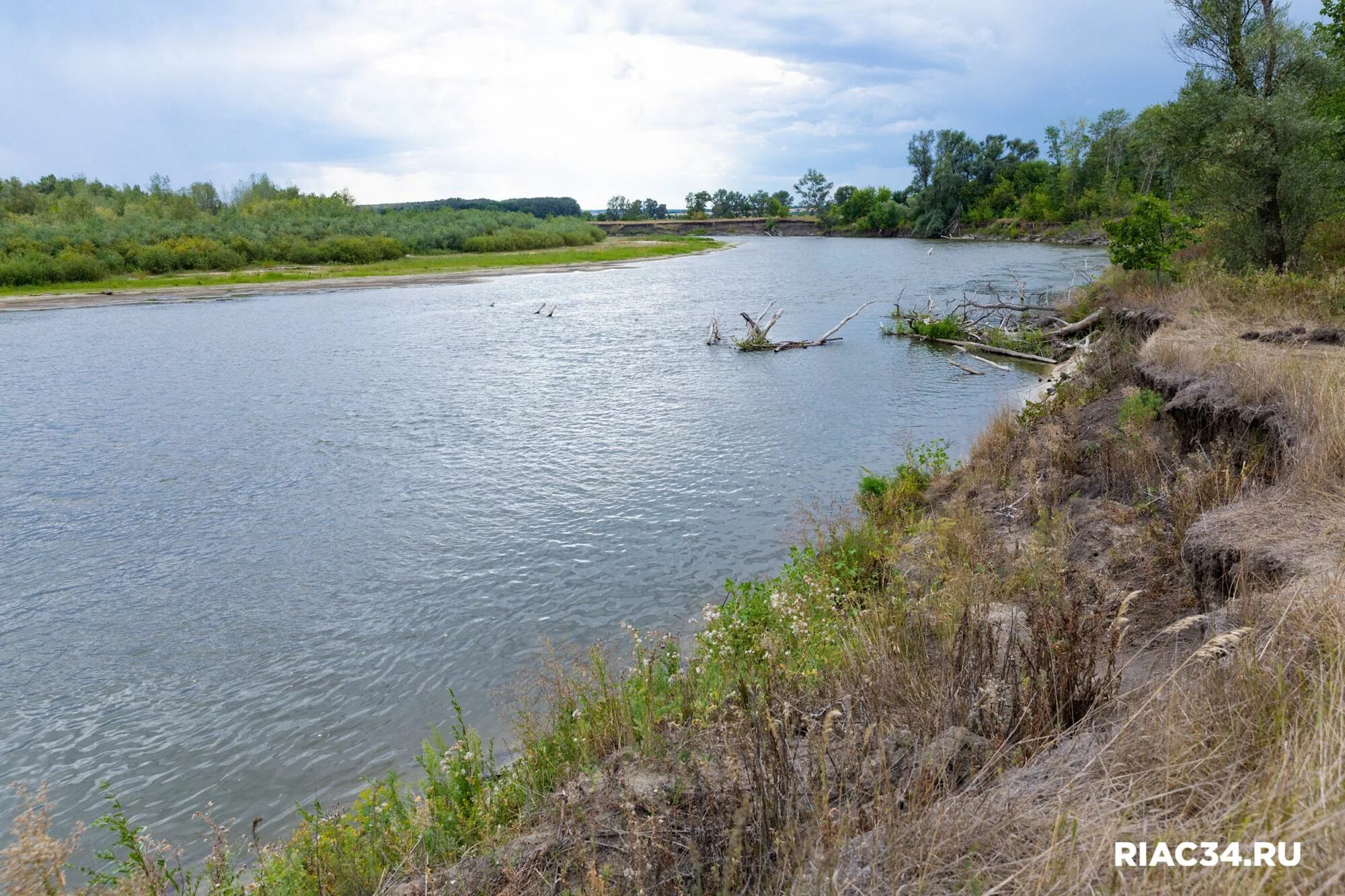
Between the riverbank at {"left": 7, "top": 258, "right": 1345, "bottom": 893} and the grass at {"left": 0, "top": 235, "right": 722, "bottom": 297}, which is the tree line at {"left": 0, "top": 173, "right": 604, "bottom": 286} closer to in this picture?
the grass at {"left": 0, "top": 235, "right": 722, "bottom": 297}

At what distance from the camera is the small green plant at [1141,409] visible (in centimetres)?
1070

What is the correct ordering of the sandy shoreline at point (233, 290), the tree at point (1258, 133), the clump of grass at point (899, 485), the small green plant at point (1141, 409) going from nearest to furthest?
the small green plant at point (1141, 409) → the clump of grass at point (899, 485) → the tree at point (1258, 133) → the sandy shoreline at point (233, 290)

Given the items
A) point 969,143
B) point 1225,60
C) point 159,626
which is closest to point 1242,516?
point 159,626

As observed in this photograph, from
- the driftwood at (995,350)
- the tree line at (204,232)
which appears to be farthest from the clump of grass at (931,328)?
the tree line at (204,232)

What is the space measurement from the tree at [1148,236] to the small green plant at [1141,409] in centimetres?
1136

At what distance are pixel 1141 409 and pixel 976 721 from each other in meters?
8.70

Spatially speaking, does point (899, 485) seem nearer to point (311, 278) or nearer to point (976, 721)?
point (976, 721)

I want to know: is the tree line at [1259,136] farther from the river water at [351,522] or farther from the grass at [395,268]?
the grass at [395,268]

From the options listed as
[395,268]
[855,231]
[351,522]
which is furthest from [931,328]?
[855,231]

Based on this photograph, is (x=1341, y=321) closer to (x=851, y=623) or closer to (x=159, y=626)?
(x=851, y=623)

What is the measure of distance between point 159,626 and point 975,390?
20.7 meters

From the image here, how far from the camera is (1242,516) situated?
6270 mm

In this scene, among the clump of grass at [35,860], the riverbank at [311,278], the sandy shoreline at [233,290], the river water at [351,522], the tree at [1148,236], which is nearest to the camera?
the clump of grass at [35,860]

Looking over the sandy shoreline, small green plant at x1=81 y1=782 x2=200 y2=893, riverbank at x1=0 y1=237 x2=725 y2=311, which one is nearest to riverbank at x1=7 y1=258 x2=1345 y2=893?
small green plant at x1=81 y1=782 x2=200 y2=893
